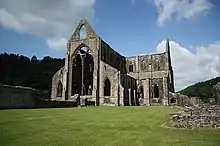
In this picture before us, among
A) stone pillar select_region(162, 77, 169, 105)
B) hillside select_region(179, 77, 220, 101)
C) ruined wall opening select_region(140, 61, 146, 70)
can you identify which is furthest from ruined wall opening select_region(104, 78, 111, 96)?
hillside select_region(179, 77, 220, 101)

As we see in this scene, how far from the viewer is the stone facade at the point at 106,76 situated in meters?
47.2

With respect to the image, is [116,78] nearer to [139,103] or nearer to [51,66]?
[139,103]

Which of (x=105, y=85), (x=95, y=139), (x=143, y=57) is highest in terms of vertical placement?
(x=143, y=57)

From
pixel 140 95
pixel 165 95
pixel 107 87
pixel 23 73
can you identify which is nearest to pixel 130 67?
pixel 140 95

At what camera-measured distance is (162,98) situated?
53.1 metres

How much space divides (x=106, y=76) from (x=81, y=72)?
9.88 metres

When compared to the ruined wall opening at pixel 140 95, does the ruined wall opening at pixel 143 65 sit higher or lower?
higher

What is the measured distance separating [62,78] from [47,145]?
146 ft

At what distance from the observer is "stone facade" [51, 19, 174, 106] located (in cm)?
4719

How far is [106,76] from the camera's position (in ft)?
156

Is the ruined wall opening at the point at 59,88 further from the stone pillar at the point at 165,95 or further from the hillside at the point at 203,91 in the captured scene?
the hillside at the point at 203,91

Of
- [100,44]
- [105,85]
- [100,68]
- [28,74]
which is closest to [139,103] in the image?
[105,85]

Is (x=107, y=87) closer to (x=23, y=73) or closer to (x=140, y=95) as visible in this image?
(x=140, y=95)

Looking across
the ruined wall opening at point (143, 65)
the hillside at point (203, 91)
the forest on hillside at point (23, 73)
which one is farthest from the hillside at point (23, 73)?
the hillside at point (203, 91)
